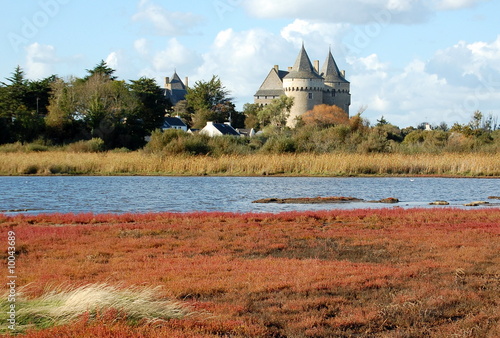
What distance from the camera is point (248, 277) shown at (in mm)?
8281

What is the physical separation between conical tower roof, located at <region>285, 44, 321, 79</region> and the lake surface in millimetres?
65199

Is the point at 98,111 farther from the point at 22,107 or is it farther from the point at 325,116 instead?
the point at 325,116

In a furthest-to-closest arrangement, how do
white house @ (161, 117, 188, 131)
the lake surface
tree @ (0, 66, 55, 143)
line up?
white house @ (161, 117, 188, 131) < tree @ (0, 66, 55, 143) < the lake surface

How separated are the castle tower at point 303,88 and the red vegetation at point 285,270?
8195cm

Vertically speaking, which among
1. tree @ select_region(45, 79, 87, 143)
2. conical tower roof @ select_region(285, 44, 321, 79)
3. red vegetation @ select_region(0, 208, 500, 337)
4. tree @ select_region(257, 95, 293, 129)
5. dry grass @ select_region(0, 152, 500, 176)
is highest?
conical tower roof @ select_region(285, 44, 321, 79)

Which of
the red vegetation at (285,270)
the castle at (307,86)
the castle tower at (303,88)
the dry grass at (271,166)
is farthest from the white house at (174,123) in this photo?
the red vegetation at (285,270)

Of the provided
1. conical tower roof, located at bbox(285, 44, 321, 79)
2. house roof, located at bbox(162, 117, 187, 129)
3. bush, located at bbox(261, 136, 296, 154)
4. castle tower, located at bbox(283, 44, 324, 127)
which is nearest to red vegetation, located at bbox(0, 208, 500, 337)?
bush, located at bbox(261, 136, 296, 154)

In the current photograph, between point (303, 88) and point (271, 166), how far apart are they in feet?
207

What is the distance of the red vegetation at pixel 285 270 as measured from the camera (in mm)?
6371

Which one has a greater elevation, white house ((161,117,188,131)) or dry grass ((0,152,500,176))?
white house ((161,117,188,131))

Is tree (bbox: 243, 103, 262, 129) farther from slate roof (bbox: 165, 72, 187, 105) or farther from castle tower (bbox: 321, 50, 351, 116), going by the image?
slate roof (bbox: 165, 72, 187, 105)

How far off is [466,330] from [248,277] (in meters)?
2.99

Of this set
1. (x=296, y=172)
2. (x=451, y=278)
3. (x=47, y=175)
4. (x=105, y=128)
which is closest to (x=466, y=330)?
(x=451, y=278)

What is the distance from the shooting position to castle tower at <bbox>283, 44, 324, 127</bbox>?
315 ft
